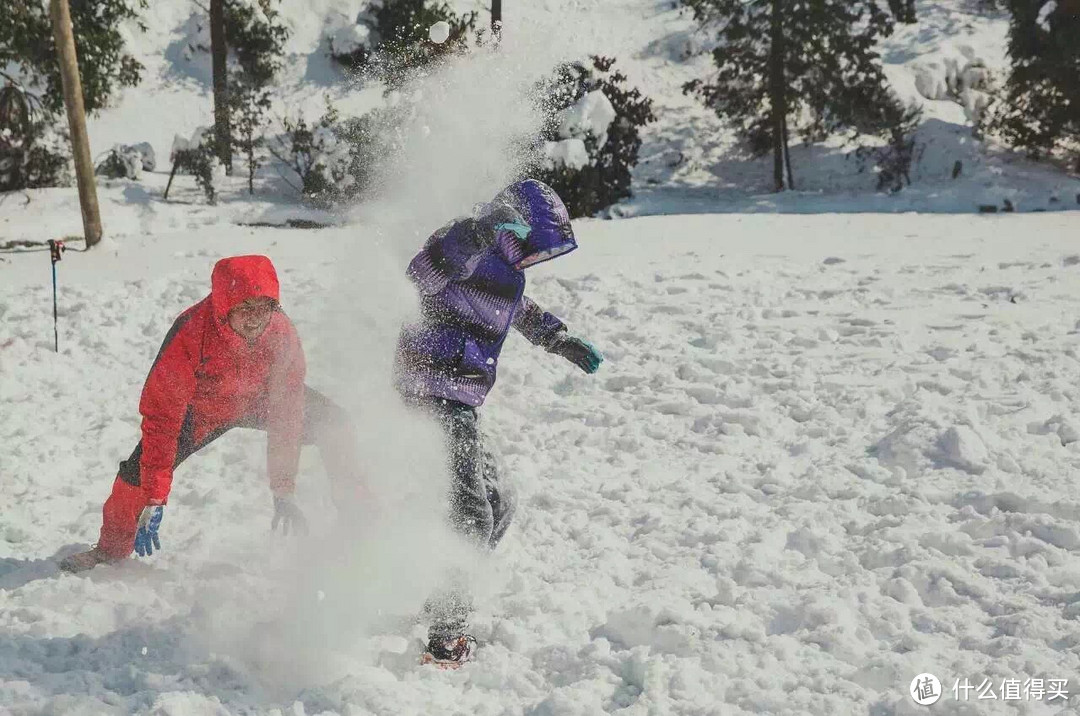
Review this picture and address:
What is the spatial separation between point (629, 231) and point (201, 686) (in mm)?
9594

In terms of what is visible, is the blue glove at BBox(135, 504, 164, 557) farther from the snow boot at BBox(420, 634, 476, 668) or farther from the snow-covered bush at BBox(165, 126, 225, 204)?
the snow-covered bush at BBox(165, 126, 225, 204)

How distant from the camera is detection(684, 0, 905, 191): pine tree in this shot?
18266mm

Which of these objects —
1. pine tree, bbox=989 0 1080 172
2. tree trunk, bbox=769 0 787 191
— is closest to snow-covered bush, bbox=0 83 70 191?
tree trunk, bbox=769 0 787 191

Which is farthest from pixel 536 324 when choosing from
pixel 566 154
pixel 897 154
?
pixel 897 154

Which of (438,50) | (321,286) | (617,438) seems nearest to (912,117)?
(438,50)

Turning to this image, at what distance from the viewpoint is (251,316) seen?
358cm

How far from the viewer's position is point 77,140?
1177 centimetres

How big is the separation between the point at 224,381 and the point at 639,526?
194 cm

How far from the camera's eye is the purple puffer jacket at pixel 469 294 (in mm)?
3316

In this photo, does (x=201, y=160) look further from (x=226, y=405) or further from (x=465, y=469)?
(x=465, y=469)

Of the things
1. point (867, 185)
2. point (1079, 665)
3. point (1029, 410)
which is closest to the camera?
point (1079, 665)

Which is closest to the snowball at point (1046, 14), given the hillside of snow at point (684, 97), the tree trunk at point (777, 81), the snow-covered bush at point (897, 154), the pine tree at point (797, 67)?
the hillside of snow at point (684, 97)

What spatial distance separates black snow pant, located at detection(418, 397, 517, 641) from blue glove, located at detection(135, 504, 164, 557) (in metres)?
1.11

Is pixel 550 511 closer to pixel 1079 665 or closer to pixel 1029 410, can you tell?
pixel 1079 665
